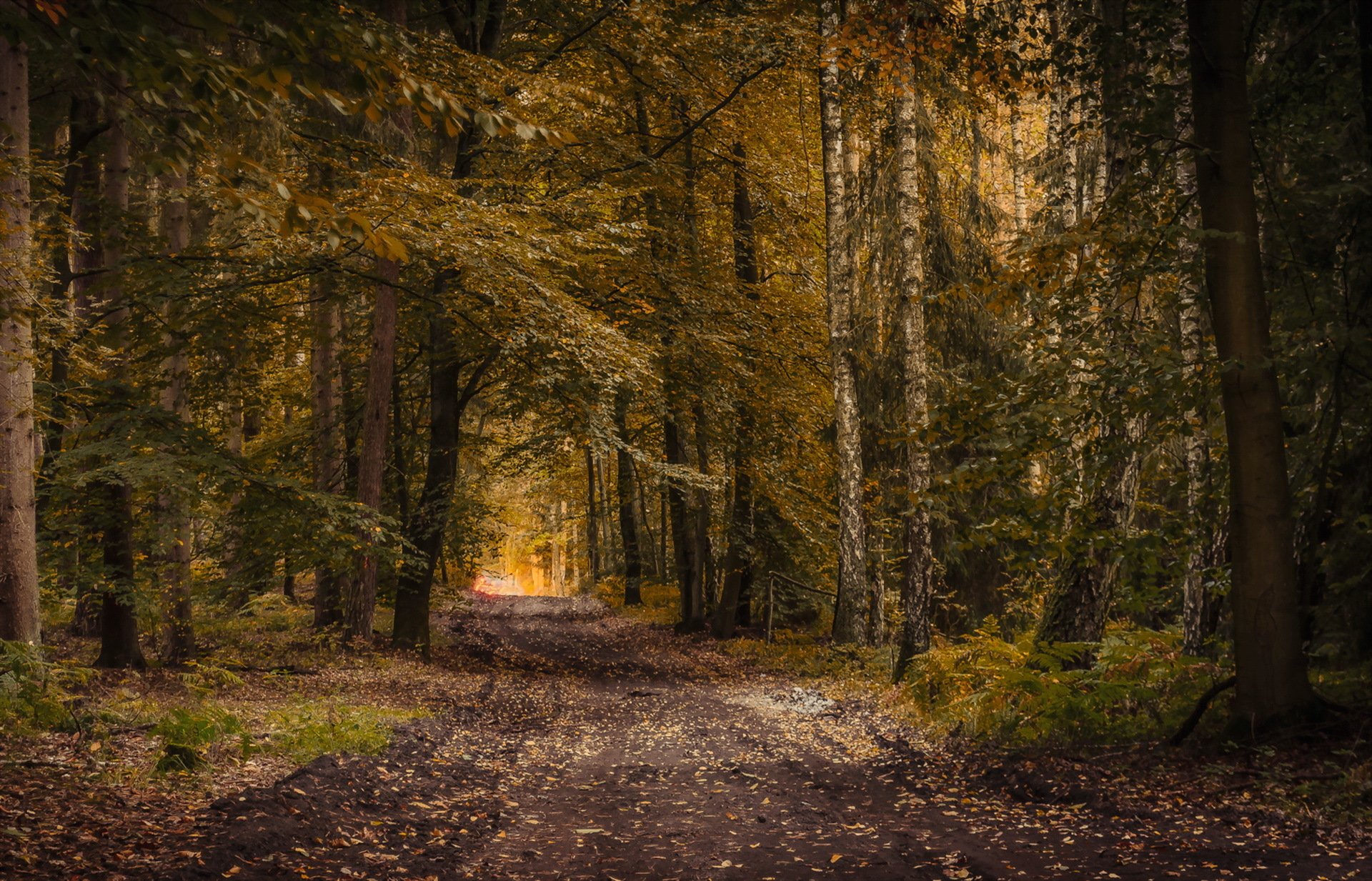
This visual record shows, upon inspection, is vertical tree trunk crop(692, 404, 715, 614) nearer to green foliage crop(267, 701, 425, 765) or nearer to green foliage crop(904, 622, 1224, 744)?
green foliage crop(904, 622, 1224, 744)

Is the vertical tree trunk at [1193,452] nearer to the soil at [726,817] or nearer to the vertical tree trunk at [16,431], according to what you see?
the soil at [726,817]

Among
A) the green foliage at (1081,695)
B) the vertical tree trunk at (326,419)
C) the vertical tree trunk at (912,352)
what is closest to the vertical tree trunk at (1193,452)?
the green foliage at (1081,695)

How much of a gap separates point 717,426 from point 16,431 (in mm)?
10848

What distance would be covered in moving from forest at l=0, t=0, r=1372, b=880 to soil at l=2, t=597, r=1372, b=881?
0.18 ft

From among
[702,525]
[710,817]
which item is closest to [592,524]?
[702,525]

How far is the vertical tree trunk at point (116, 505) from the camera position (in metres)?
9.81

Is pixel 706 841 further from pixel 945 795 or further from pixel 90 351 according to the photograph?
pixel 90 351

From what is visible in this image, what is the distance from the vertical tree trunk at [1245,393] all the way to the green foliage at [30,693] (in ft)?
26.4

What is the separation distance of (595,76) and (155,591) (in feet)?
38.0

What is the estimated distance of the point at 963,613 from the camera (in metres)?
15.5

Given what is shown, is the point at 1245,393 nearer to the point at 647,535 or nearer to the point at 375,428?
the point at 375,428

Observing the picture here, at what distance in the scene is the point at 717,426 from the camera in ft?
54.3

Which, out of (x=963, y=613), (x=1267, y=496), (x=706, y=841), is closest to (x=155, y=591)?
(x=706, y=841)

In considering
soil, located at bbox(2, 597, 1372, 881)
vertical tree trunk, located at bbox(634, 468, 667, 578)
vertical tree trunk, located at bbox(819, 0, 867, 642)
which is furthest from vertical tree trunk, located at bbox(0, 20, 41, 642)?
vertical tree trunk, located at bbox(634, 468, 667, 578)
